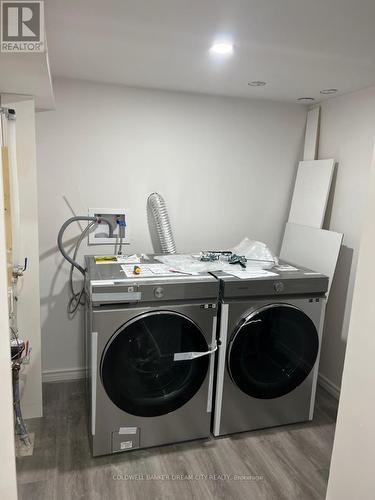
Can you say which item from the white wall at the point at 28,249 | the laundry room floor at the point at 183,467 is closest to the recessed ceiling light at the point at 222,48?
the white wall at the point at 28,249

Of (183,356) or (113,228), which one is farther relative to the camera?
(113,228)

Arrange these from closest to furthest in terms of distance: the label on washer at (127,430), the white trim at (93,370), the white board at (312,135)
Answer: the white trim at (93,370), the label on washer at (127,430), the white board at (312,135)

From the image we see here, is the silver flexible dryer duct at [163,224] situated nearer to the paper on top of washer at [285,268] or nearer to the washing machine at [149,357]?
the washing machine at [149,357]

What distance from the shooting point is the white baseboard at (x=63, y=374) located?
288cm

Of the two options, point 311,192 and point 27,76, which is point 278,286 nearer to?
point 311,192

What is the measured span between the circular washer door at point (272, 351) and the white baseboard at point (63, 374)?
4.26 ft

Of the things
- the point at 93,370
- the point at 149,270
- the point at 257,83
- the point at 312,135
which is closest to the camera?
the point at 93,370

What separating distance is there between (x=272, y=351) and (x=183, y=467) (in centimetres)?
80

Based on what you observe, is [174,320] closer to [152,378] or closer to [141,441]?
[152,378]

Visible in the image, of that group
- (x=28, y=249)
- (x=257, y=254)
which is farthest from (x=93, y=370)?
(x=257, y=254)

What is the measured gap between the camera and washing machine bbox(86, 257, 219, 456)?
197 cm

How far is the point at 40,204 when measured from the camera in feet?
8.79

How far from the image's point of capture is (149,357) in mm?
2100

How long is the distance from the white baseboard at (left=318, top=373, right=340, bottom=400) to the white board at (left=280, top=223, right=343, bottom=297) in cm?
75
